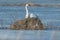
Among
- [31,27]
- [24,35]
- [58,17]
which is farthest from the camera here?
[58,17]

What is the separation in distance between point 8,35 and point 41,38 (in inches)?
25.6

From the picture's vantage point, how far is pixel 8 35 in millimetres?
5027

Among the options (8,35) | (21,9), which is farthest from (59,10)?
(8,35)

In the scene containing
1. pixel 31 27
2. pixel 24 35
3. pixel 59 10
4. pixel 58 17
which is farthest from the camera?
pixel 59 10

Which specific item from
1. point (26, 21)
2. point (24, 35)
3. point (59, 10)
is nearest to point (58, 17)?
point (59, 10)

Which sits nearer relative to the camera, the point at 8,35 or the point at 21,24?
the point at 8,35

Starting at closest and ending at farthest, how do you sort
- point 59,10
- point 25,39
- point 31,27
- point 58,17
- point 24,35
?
point 25,39, point 24,35, point 31,27, point 58,17, point 59,10

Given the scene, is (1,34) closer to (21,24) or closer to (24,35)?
(24,35)

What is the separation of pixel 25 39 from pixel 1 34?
1.87 feet

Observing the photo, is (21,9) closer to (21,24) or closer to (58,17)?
(58,17)

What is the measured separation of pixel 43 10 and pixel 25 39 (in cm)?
531

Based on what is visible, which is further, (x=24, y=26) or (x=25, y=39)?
(x=24, y=26)

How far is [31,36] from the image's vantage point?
4906 millimetres

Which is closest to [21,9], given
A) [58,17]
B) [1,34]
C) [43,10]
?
[43,10]
